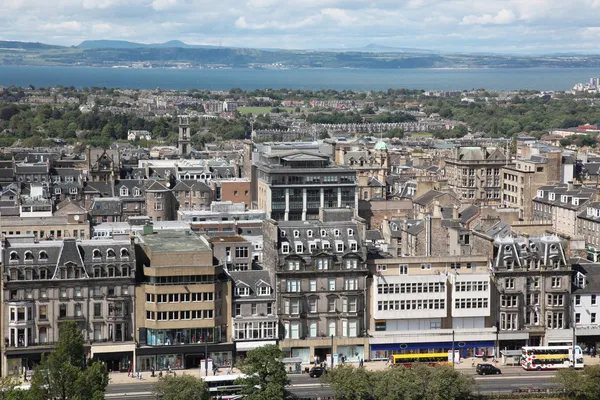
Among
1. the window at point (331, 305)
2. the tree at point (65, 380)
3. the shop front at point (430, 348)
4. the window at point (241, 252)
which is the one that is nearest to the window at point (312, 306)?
the window at point (331, 305)

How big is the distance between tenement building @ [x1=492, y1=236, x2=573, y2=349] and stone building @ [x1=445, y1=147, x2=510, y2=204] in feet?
208

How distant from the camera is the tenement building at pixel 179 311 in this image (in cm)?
8906

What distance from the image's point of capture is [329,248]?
9306 cm

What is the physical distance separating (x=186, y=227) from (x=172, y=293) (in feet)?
77.5

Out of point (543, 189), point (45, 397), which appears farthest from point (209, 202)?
point (45, 397)

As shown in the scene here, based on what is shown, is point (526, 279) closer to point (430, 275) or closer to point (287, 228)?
point (430, 275)

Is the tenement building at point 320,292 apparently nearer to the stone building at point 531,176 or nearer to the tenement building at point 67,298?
the tenement building at point 67,298

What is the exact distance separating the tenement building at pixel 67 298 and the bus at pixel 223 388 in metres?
9.00

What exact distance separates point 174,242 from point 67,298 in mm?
9697

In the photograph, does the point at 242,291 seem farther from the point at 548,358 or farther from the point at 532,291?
the point at 548,358

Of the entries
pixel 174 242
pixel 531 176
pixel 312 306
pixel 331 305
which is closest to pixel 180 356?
pixel 174 242

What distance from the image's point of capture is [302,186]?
445 feet

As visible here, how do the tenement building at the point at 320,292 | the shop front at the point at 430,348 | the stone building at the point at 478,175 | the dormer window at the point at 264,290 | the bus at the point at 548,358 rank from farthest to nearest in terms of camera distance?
the stone building at the point at 478,175, the shop front at the point at 430,348, the dormer window at the point at 264,290, the tenement building at the point at 320,292, the bus at the point at 548,358

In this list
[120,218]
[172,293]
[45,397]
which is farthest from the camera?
[120,218]
